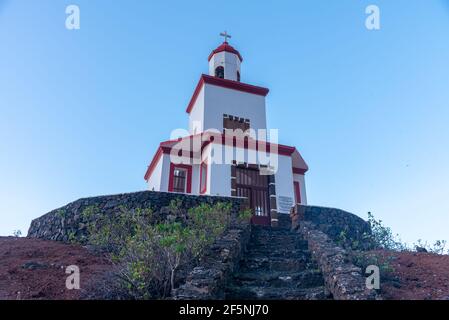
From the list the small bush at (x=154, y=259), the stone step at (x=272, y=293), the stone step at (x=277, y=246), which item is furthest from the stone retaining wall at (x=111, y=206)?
the stone step at (x=272, y=293)

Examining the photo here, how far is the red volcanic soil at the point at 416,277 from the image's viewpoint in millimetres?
6414

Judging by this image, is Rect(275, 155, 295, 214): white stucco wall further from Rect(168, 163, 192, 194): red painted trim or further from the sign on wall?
Rect(168, 163, 192, 194): red painted trim

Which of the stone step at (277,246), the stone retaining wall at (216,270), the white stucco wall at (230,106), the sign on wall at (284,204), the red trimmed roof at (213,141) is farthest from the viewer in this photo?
the white stucco wall at (230,106)

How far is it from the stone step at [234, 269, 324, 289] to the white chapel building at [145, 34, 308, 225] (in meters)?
5.77

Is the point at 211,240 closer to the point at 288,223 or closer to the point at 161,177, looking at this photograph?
the point at 288,223

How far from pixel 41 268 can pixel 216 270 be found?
14.3 ft

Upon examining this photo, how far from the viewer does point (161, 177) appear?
49.2 feet

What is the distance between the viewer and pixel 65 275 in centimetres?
750

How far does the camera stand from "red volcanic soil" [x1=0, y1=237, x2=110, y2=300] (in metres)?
6.48

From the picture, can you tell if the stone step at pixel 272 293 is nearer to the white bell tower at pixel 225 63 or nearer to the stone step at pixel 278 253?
the stone step at pixel 278 253

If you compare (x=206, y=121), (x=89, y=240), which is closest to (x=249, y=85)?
(x=206, y=121)

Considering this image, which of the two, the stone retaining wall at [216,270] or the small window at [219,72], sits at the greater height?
the small window at [219,72]

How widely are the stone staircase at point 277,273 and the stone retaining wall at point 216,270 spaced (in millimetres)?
260

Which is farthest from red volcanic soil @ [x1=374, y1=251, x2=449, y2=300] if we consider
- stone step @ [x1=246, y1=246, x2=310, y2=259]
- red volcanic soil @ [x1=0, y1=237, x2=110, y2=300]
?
red volcanic soil @ [x1=0, y1=237, x2=110, y2=300]
